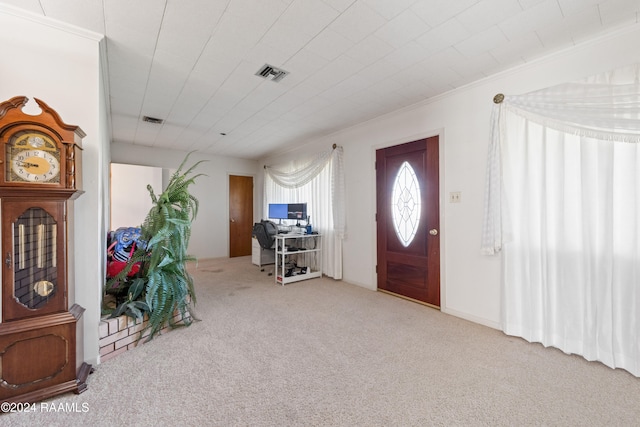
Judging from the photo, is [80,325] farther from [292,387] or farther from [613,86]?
[613,86]

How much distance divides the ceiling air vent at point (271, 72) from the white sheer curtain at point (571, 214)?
212 centimetres

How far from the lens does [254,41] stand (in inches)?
80.8

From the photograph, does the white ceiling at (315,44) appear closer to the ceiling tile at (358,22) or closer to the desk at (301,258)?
the ceiling tile at (358,22)

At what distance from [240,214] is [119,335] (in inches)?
184

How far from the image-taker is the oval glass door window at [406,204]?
3.36 meters

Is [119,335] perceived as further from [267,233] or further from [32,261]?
[267,233]

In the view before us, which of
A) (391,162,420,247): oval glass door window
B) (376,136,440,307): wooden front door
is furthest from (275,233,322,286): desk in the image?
(391,162,420,247): oval glass door window

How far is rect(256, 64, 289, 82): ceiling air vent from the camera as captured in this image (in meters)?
2.45

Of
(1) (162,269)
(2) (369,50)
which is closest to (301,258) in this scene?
(1) (162,269)

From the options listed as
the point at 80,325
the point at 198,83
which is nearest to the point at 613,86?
the point at 198,83

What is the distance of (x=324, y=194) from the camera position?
4703 mm

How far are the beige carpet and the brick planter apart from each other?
3.6 inches

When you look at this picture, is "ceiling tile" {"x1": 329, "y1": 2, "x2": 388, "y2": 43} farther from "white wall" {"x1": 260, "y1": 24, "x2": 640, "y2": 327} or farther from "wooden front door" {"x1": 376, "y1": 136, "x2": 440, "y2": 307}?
"wooden front door" {"x1": 376, "y1": 136, "x2": 440, "y2": 307}

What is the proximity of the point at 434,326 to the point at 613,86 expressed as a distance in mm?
2422
